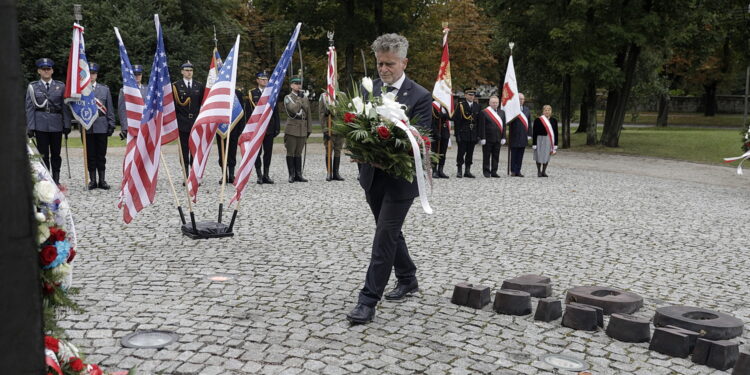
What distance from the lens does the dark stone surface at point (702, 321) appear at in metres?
4.88

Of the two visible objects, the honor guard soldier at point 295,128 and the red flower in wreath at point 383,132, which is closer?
the red flower in wreath at point 383,132

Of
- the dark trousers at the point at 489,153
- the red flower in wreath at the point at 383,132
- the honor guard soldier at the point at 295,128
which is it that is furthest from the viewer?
the dark trousers at the point at 489,153

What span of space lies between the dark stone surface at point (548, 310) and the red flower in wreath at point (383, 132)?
1.68 meters

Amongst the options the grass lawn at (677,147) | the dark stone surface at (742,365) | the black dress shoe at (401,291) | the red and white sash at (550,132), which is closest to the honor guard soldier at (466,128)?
the red and white sash at (550,132)

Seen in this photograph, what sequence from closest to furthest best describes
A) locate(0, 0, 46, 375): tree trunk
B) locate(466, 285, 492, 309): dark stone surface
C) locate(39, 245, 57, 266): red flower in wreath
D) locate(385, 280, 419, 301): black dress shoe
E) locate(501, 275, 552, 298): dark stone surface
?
locate(0, 0, 46, 375): tree trunk, locate(39, 245, 57, 266): red flower in wreath, locate(466, 285, 492, 309): dark stone surface, locate(385, 280, 419, 301): black dress shoe, locate(501, 275, 552, 298): dark stone surface

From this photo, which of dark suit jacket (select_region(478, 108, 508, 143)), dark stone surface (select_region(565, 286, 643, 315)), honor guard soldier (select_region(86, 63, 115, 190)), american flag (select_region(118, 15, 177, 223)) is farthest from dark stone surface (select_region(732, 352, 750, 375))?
dark suit jacket (select_region(478, 108, 508, 143))

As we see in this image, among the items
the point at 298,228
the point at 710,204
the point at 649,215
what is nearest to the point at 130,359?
the point at 298,228

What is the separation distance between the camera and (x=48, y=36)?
40.7 meters

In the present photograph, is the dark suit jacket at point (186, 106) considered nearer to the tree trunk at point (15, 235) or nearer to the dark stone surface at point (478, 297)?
the dark stone surface at point (478, 297)

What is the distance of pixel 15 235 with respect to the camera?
2.08m

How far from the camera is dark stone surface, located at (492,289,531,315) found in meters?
5.46

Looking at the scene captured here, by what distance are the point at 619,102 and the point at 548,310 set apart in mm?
24469

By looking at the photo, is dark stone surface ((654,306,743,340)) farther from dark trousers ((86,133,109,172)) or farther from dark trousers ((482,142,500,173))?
dark trousers ((482,142,500,173))

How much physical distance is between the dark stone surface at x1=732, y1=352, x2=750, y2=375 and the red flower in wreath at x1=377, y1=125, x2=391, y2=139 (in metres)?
2.57
